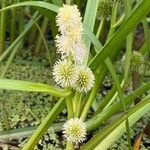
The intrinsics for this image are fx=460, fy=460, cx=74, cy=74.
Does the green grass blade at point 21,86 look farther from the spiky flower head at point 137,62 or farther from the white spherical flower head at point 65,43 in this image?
the spiky flower head at point 137,62

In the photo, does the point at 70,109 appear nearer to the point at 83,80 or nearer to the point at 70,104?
the point at 70,104

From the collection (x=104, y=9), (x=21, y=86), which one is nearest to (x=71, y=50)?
(x=21, y=86)

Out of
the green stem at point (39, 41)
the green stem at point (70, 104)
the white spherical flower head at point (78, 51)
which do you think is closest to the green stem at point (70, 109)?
the green stem at point (70, 104)

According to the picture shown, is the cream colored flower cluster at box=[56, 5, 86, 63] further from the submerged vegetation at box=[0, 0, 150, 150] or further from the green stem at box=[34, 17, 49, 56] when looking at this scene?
the green stem at box=[34, 17, 49, 56]

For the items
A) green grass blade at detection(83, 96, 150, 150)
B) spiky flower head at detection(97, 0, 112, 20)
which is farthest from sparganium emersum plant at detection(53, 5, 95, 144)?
spiky flower head at detection(97, 0, 112, 20)

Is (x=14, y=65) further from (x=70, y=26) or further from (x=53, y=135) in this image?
(x=70, y=26)

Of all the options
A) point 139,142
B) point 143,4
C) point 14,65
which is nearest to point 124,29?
point 143,4

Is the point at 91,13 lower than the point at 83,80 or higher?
higher
